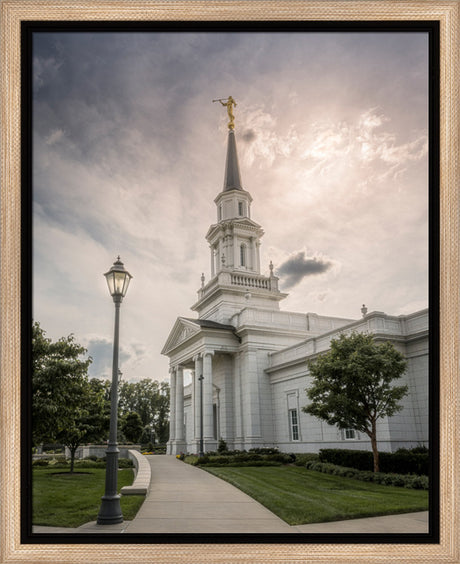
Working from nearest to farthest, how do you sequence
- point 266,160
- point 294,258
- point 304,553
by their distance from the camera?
point 304,553 → point 266,160 → point 294,258

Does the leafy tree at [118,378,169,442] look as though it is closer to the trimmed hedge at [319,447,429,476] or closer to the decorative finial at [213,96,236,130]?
the trimmed hedge at [319,447,429,476]

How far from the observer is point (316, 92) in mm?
7910

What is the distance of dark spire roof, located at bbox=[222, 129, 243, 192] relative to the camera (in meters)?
37.9

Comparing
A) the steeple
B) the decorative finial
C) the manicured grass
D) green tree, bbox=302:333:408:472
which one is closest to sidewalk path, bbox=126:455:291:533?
the manicured grass

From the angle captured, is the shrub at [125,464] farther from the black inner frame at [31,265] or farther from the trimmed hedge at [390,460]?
the black inner frame at [31,265]

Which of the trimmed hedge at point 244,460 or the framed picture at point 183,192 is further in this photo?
the trimmed hedge at point 244,460

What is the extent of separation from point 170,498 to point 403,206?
8.76 m

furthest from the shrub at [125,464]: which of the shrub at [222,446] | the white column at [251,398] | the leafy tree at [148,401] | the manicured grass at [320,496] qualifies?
the leafy tree at [148,401]

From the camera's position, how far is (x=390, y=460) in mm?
16328

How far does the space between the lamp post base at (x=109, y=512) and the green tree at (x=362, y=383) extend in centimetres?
1040

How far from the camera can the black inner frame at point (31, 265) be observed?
5836mm

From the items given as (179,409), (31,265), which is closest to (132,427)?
(179,409)

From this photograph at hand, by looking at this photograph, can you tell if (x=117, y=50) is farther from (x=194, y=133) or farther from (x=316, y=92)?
(x=316, y=92)

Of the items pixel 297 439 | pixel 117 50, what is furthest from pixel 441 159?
pixel 297 439
